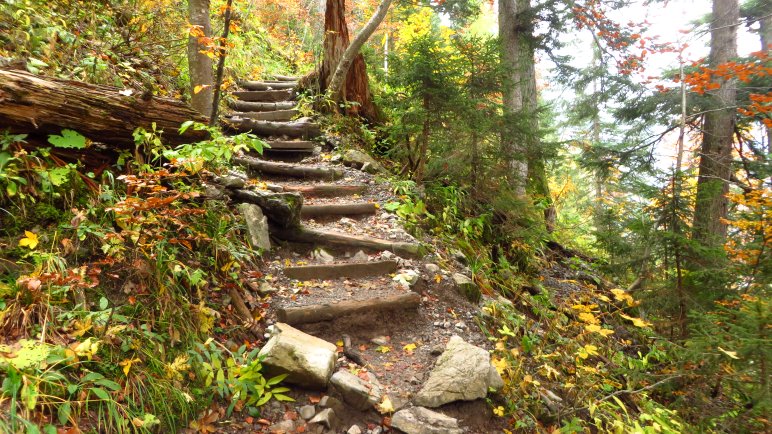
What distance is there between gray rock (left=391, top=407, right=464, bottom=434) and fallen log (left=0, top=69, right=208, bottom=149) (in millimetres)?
2951

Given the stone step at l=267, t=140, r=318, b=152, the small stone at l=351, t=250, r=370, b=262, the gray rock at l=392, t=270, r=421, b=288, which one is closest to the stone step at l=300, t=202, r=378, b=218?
the small stone at l=351, t=250, r=370, b=262

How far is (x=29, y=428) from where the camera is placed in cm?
165

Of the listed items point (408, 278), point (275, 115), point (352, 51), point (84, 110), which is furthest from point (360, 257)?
point (352, 51)

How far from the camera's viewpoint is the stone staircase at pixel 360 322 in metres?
2.59

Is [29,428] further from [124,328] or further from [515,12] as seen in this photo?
[515,12]

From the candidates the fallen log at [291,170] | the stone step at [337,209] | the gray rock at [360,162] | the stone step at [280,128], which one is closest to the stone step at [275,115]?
the stone step at [280,128]

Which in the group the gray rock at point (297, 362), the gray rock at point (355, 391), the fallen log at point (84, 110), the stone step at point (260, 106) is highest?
the stone step at point (260, 106)

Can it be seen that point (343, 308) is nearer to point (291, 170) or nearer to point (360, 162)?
point (291, 170)

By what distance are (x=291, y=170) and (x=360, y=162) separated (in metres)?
1.15

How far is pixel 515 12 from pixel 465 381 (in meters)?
7.87

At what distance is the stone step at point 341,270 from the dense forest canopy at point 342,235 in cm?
3

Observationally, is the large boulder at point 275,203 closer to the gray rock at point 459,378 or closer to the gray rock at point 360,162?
the gray rock at point 459,378

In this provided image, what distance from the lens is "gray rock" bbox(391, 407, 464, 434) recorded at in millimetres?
2479

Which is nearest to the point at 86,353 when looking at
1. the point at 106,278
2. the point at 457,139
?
the point at 106,278
